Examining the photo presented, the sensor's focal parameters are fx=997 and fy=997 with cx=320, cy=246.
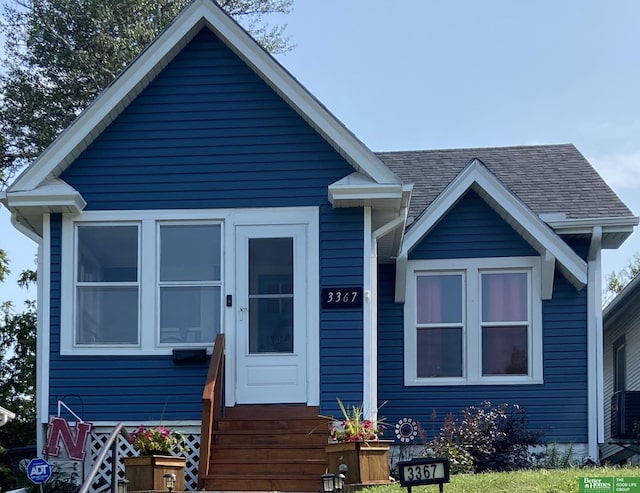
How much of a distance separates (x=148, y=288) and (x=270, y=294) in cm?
145

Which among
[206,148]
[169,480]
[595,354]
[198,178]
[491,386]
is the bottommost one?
[169,480]

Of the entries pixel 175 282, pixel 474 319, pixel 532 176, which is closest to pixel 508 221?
pixel 474 319

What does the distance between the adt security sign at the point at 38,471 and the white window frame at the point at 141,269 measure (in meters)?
2.07

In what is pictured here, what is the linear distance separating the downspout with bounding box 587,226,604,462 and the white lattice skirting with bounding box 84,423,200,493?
566 centimetres

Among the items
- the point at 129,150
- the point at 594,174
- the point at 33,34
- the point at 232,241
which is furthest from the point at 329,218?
the point at 33,34


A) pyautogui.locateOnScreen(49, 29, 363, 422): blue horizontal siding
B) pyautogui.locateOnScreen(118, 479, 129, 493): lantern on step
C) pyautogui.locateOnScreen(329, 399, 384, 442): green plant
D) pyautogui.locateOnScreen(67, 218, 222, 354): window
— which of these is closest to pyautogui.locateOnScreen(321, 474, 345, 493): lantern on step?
pyautogui.locateOnScreen(329, 399, 384, 442): green plant

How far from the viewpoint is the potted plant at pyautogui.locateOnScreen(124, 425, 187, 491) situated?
32.3ft

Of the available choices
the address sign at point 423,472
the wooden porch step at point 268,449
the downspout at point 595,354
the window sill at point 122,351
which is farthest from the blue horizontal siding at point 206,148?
the downspout at point 595,354

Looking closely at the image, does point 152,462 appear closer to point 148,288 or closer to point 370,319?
point 148,288

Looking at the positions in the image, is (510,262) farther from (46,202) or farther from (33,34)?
(33,34)

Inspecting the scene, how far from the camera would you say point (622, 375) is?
2006 cm

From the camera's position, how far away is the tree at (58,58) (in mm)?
25016

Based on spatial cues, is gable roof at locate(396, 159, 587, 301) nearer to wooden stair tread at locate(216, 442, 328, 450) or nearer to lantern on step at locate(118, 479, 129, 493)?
wooden stair tread at locate(216, 442, 328, 450)

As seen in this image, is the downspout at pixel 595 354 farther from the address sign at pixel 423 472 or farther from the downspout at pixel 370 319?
the address sign at pixel 423 472
